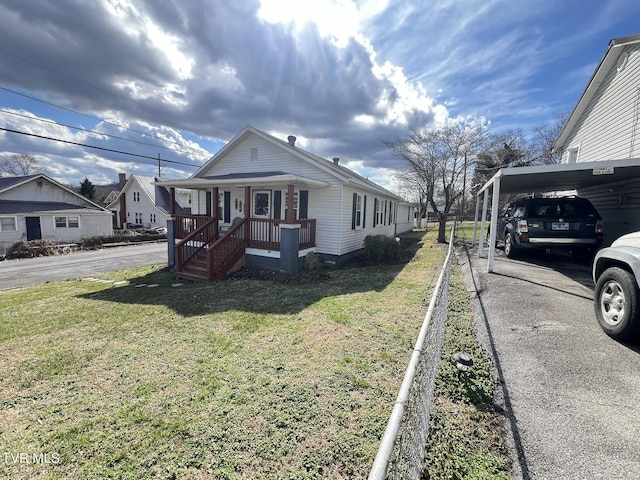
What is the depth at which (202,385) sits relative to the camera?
3145mm

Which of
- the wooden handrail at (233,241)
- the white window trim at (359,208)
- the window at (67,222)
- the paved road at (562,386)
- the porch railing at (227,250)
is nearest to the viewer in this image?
the paved road at (562,386)

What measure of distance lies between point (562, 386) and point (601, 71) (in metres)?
11.6

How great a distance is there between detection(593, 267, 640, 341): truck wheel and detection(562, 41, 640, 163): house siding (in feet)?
21.9

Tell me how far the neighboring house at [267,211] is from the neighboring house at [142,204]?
20.4 metres

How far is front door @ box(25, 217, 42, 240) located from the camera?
64.2 ft

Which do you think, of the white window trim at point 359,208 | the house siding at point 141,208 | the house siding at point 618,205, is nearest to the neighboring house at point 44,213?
the house siding at point 141,208

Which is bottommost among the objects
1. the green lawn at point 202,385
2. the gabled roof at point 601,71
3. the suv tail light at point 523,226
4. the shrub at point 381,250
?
the green lawn at point 202,385

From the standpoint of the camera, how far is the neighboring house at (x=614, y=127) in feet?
25.2

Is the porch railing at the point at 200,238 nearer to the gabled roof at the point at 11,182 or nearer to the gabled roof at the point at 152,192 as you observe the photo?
the gabled roof at the point at 11,182

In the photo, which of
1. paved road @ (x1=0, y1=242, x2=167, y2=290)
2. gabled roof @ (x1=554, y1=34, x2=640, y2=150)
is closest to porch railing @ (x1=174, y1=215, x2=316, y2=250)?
paved road @ (x1=0, y1=242, x2=167, y2=290)

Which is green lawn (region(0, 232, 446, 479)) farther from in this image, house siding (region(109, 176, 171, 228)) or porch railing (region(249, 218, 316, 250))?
house siding (region(109, 176, 171, 228))

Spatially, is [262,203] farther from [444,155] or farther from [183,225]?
[444,155]

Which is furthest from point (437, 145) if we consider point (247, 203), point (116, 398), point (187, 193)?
point (187, 193)

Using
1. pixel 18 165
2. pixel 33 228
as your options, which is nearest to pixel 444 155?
pixel 33 228
